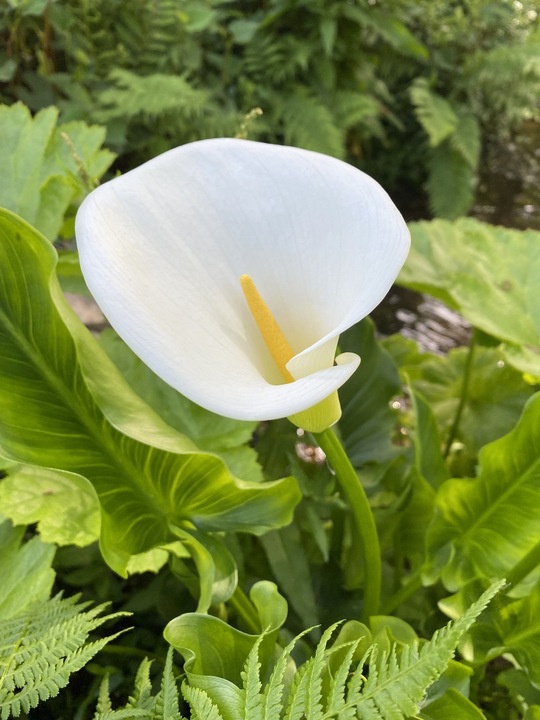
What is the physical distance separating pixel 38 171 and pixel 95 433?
336mm

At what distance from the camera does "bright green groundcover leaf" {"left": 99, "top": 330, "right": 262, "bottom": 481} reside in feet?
1.95

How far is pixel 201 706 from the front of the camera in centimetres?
34

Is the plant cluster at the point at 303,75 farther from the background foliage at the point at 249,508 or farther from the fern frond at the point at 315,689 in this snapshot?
the fern frond at the point at 315,689

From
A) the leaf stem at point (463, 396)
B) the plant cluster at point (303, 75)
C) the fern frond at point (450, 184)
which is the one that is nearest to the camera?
the leaf stem at point (463, 396)

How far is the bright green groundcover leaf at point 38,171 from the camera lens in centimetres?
65

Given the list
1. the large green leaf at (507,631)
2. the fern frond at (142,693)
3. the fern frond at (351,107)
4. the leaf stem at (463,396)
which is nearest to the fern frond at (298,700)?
the fern frond at (142,693)

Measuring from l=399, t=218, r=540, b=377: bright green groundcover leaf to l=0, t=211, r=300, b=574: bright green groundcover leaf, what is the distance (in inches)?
13.5

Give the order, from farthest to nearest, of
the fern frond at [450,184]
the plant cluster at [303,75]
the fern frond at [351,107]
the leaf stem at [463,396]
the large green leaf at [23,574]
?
the fern frond at [450,184]
the fern frond at [351,107]
the plant cluster at [303,75]
the leaf stem at [463,396]
the large green leaf at [23,574]

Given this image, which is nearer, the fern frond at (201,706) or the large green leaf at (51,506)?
the fern frond at (201,706)

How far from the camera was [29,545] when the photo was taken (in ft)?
1.62

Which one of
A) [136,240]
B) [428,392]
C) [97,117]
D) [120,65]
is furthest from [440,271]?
[120,65]

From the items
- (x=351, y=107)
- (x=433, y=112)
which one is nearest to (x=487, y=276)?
(x=351, y=107)

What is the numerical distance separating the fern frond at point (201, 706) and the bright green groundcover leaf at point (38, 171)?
1.52 ft

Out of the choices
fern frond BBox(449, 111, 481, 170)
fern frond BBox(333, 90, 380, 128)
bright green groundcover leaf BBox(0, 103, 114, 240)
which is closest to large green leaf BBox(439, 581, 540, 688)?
bright green groundcover leaf BBox(0, 103, 114, 240)
